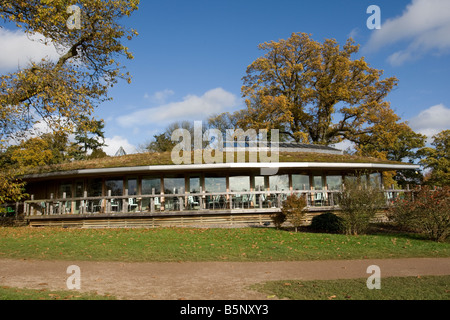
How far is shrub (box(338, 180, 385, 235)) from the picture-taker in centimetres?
1466

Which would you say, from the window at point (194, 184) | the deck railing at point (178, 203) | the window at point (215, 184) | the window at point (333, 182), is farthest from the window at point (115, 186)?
the window at point (333, 182)

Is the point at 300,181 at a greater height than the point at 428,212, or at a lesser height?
greater

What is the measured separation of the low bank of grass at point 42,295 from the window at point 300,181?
17076mm

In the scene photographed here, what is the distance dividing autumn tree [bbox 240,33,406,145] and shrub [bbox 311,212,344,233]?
1955cm

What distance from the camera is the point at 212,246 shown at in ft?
40.9

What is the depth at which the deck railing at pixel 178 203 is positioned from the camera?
18672mm

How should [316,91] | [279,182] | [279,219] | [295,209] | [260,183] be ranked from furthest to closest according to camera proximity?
[316,91] < [279,182] < [260,183] < [279,219] < [295,209]

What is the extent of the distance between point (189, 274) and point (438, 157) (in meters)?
44.8

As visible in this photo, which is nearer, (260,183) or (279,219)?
(279,219)

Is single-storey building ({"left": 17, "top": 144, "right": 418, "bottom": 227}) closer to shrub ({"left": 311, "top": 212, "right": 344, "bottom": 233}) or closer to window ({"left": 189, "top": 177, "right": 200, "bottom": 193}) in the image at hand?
window ({"left": 189, "top": 177, "right": 200, "bottom": 193})

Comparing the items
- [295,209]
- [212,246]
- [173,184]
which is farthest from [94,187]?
[295,209]

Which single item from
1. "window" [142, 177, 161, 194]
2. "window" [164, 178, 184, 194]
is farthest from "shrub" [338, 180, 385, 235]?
"window" [142, 177, 161, 194]

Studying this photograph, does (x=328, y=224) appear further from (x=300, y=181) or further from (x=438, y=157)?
(x=438, y=157)
